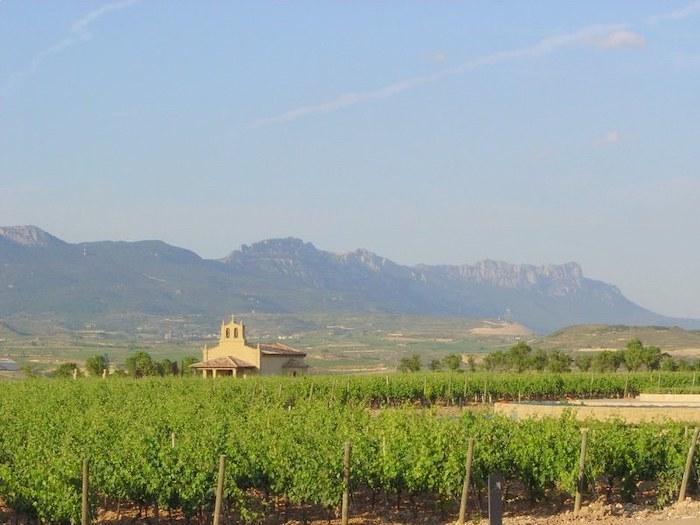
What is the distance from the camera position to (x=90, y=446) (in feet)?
66.0

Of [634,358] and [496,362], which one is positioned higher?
[634,358]

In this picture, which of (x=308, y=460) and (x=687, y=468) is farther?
(x=687, y=468)

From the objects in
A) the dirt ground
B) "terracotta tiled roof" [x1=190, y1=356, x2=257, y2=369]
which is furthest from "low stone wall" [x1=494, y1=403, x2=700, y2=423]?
"terracotta tiled roof" [x1=190, y1=356, x2=257, y2=369]

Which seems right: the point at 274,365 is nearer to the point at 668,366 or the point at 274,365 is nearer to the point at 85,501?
the point at 668,366

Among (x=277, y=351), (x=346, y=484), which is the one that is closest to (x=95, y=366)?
(x=277, y=351)

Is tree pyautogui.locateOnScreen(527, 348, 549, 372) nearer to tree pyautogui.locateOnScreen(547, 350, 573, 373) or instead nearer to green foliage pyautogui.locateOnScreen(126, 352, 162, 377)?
tree pyautogui.locateOnScreen(547, 350, 573, 373)

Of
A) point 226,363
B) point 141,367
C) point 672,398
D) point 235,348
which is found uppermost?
point 235,348

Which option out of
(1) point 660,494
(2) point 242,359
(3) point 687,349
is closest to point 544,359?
(2) point 242,359

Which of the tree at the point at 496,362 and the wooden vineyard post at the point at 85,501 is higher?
the wooden vineyard post at the point at 85,501

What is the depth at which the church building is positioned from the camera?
231 ft

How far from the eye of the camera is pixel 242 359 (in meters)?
71.8

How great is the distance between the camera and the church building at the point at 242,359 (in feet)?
231

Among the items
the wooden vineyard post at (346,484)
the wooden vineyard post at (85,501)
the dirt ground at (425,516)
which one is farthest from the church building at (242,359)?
the wooden vineyard post at (85,501)

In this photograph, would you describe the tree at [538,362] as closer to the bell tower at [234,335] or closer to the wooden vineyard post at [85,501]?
the bell tower at [234,335]
